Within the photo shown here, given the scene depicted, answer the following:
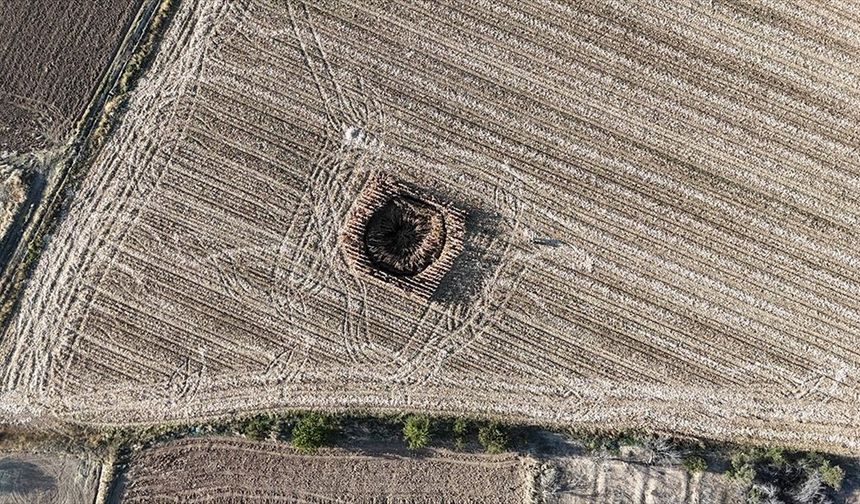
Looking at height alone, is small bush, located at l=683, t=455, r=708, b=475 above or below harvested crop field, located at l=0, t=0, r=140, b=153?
below

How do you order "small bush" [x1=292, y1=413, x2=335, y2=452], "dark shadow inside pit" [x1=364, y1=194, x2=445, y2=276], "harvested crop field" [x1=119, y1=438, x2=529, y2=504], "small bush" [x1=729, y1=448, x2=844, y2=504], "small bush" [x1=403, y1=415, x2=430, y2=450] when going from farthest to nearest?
"harvested crop field" [x1=119, y1=438, x2=529, y2=504]
"dark shadow inside pit" [x1=364, y1=194, x2=445, y2=276]
"small bush" [x1=403, y1=415, x2=430, y2=450]
"small bush" [x1=292, y1=413, x2=335, y2=452]
"small bush" [x1=729, y1=448, x2=844, y2=504]

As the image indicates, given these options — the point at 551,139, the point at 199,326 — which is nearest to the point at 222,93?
the point at 199,326

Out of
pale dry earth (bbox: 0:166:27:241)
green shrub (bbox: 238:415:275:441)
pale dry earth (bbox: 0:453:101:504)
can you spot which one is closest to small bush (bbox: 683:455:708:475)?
green shrub (bbox: 238:415:275:441)

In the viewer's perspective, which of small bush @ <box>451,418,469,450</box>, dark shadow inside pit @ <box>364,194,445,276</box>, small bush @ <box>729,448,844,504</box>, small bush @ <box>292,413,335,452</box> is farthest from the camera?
dark shadow inside pit @ <box>364,194,445,276</box>

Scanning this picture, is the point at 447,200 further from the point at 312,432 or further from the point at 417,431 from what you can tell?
the point at 312,432

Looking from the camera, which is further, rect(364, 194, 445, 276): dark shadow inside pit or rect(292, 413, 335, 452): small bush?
rect(364, 194, 445, 276): dark shadow inside pit

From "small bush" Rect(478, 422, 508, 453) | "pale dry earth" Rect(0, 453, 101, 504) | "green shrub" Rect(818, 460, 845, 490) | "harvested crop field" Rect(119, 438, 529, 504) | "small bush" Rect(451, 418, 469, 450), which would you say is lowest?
"pale dry earth" Rect(0, 453, 101, 504)

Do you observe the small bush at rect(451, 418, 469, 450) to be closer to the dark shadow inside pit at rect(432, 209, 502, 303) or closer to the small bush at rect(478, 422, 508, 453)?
the small bush at rect(478, 422, 508, 453)

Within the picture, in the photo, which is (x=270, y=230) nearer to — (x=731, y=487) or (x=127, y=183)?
(x=127, y=183)
